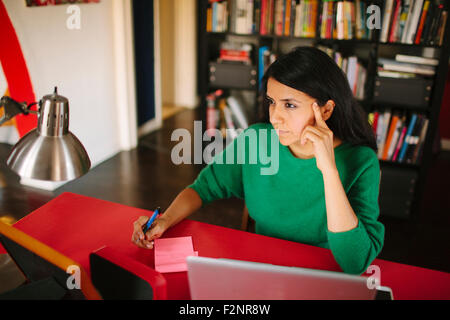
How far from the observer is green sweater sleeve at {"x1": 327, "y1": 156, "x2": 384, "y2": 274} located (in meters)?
1.20

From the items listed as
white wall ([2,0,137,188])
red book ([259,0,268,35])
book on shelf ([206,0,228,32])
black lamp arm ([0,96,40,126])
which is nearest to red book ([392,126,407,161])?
red book ([259,0,268,35])

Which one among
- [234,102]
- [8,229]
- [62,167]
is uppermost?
[62,167]

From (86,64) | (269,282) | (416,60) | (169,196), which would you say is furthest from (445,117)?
(269,282)

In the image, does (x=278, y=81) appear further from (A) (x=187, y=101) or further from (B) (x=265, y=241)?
(A) (x=187, y=101)

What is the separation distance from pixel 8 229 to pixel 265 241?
0.74 meters

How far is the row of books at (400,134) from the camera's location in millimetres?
2871

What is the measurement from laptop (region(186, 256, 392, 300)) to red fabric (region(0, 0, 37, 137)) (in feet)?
6.70

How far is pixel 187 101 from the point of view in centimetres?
580

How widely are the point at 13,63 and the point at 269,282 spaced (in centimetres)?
252

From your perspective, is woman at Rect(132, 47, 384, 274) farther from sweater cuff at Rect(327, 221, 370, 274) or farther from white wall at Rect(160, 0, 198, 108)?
white wall at Rect(160, 0, 198, 108)

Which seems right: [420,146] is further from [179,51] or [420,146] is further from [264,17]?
[179,51]
